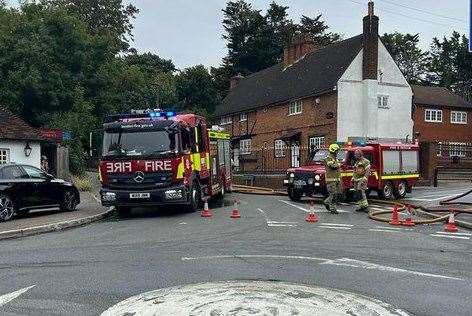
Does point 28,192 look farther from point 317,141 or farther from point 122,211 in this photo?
point 317,141

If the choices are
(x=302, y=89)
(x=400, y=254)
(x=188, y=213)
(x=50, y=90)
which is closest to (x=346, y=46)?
(x=302, y=89)

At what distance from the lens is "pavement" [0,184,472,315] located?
612 centimetres

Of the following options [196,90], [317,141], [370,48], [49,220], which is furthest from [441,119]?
[49,220]

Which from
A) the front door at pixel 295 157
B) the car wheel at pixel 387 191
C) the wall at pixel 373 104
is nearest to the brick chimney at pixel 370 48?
the wall at pixel 373 104

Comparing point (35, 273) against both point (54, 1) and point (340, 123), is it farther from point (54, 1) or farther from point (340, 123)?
point (54, 1)

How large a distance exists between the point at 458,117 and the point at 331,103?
1728cm

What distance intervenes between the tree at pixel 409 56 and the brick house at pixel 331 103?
33.3 m

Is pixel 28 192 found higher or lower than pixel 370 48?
lower

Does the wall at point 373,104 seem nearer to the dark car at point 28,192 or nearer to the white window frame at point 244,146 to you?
the white window frame at point 244,146

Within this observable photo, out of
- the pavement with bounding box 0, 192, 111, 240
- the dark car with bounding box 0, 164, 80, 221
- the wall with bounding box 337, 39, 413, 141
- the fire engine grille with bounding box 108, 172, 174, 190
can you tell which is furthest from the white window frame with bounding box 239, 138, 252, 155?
the fire engine grille with bounding box 108, 172, 174, 190

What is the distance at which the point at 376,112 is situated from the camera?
119 feet

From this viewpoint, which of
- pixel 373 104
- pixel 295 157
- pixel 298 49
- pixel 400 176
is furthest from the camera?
pixel 298 49

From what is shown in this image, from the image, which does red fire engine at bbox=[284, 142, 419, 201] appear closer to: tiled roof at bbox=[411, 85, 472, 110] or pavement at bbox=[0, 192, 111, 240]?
pavement at bbox=[0, 192, 111, 240]

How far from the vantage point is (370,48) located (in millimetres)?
35812
